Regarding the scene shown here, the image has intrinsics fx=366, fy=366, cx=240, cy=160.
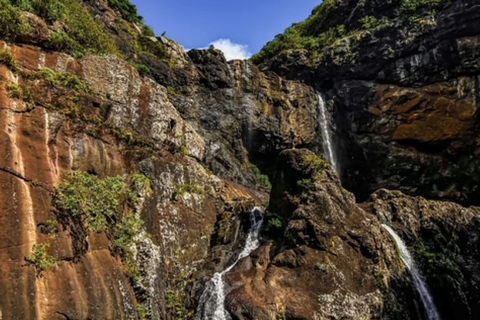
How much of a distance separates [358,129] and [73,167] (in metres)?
21.7

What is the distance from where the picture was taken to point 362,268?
14.0m

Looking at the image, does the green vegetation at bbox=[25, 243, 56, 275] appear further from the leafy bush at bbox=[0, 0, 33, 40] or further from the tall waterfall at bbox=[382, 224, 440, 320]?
the tall waterfall at bbox=[382, 224, 440, 320]

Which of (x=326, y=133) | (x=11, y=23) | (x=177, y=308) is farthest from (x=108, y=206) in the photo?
(x=326, y=133)

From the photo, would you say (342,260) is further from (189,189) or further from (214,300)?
(189,189)

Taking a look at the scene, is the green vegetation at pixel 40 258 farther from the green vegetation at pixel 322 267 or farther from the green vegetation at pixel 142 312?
the green vegetation at pixel 322 267

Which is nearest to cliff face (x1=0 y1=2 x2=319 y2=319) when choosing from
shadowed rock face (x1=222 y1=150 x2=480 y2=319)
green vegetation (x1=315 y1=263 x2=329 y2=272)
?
shadowed rock face (x1=222 y1=150 x2=480 y2=319)

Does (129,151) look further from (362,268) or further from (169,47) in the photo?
(169,47)

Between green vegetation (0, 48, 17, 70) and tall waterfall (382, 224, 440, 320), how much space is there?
16764 millimetres

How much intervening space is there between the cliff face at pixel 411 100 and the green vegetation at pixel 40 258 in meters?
23.1

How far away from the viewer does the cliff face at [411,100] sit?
82.6 ft

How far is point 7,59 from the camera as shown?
40.9 feet

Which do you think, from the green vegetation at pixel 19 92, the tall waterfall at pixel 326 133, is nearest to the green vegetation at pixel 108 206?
the green vegetation at pixel 19 92

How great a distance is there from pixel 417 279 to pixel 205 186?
1033 centimetres

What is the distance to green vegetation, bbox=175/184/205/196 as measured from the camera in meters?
16.8
